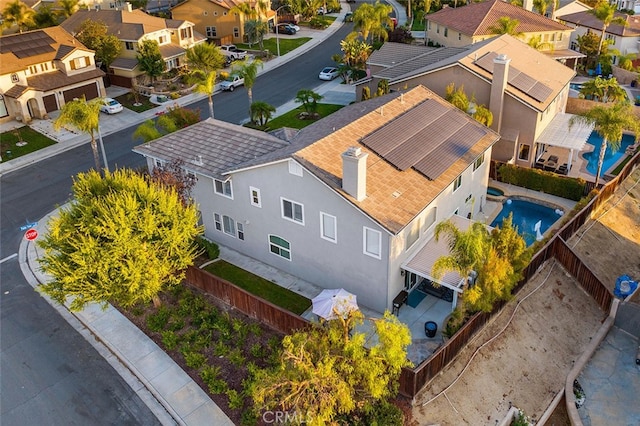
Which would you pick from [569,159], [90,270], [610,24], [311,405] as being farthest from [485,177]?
[610,24]

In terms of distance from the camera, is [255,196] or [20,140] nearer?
[255,196]

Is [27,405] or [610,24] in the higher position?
[610,24]

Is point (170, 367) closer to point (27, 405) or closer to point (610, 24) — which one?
point (27, 405)

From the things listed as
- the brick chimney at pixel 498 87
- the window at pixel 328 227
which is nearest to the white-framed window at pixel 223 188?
the window at pixel 328 227

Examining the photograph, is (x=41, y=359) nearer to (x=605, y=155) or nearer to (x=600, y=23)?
(x=605, y=155)

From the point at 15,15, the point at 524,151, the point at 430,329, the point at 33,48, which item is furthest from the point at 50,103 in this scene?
the point at 430,329

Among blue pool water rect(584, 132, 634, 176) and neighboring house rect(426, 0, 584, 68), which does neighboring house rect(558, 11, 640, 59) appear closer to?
neighboring house rect(426, 0, 584, 68)
